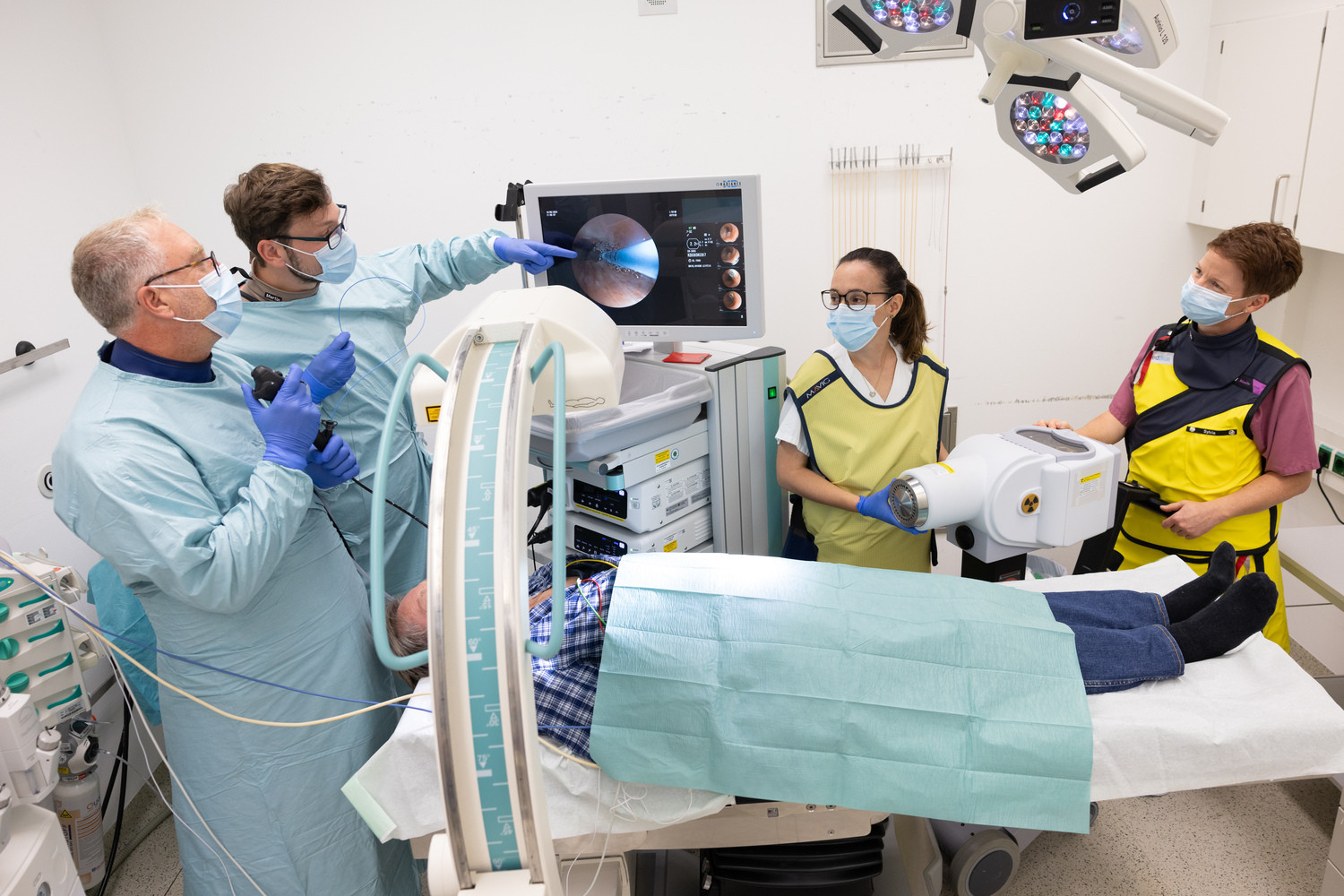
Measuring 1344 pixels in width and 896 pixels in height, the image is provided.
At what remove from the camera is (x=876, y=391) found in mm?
2002

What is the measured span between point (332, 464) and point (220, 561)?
0.98 feet

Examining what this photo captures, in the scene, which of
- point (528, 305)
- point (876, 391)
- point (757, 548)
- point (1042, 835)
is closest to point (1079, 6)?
point (528, 305)

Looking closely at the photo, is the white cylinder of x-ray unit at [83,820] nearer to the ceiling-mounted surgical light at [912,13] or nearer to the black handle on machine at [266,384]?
the black handle on machine at [266,384]

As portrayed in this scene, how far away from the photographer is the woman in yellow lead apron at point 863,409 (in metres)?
1.94

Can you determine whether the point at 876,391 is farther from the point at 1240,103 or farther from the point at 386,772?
the point at 1240,103

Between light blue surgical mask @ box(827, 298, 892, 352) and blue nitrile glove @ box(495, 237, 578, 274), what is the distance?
664 millimetres

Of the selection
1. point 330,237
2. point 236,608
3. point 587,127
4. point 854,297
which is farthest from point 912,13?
point 587,127

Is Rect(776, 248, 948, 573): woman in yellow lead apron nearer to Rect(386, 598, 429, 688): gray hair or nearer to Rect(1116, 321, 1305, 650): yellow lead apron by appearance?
Rect(1116, 321, 1305, 650): yellow lead apron

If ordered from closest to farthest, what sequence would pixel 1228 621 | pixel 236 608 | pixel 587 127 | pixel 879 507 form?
1. pixel 236 608
2. pixel 1228 621
3. pixel 879 507
4. pixel 587 127

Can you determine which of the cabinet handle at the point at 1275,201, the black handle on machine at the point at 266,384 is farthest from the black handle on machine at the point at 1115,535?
the black handle on machine at the point at 266,384

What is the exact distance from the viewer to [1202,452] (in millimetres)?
1899

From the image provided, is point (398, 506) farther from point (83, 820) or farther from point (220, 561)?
point (83, 820)

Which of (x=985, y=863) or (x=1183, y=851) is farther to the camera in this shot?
(x=1183, y=851)

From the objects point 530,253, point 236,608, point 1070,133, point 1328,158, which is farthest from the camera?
point 1328,158
